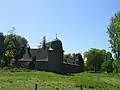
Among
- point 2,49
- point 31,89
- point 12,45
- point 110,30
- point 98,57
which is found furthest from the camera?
point 98,57

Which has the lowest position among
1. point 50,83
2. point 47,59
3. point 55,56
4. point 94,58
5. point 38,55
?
point 50,83

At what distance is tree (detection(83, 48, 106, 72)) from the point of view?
5807 inches

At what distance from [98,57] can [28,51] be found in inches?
2208

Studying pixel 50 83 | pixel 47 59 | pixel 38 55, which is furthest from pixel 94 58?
pixel 50 83

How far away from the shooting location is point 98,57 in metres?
149

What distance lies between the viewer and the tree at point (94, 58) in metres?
147

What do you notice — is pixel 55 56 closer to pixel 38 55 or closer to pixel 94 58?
pixel 38 55

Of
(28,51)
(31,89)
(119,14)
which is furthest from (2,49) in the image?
(31,89)

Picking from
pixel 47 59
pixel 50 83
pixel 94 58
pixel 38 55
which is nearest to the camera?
pixel 50 83

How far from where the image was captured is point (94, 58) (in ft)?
487

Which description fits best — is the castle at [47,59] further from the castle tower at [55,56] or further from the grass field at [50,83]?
the grass field at [50,83]

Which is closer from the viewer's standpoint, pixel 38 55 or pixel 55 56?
pixel 55 56

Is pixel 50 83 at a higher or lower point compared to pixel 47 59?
lower

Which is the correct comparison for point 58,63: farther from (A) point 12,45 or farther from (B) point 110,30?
(B) point 110,30
